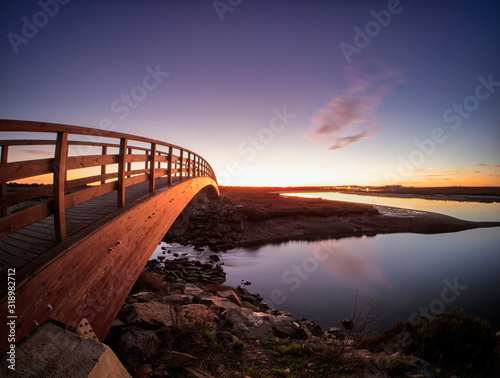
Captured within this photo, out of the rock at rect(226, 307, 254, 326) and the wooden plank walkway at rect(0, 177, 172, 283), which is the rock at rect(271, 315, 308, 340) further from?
the wooden plank walkway at rect(0, 177, 172, 283)

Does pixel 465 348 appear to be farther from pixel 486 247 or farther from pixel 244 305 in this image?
pixel 486 247

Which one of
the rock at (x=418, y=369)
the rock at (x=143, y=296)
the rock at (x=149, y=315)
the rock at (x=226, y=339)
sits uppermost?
the rock at (x=149, y=315)

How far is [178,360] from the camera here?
3.39 m

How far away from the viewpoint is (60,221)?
3.03 m

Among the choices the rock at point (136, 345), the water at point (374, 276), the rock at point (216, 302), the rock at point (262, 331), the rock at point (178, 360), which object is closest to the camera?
the rock at point (178, 360)

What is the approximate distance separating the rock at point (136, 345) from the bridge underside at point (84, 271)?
360 mm

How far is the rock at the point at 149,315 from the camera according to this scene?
4371mm

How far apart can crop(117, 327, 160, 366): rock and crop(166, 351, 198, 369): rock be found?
17.7 inches

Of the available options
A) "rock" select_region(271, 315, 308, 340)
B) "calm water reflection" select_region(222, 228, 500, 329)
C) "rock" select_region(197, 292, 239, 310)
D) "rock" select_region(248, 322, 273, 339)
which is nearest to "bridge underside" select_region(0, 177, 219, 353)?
"rock" select_region(197, 292, 239, 310)

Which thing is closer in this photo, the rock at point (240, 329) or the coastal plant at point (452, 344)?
the coastal plant at point (452, 344)

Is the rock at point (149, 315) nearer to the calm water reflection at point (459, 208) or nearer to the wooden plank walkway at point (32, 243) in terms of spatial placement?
the wooden plank walkway at point (32, 243)

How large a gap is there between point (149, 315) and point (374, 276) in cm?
1365

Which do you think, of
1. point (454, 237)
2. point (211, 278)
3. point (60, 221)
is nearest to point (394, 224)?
point (454, 237)

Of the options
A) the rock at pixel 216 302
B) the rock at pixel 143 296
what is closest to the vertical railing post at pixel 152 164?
the rock at pixel 143 296
